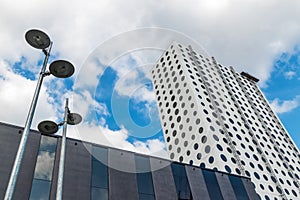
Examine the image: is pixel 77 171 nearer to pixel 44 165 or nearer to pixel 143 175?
pixel 44 165

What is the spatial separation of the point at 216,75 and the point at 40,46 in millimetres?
44830

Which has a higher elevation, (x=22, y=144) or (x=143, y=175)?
(x=143, y=175)

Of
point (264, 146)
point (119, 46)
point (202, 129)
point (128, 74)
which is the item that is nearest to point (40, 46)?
point (119, 46)

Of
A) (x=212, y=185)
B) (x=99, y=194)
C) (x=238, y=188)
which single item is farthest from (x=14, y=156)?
(x=238, y=188)

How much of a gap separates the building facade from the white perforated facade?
12.0 meters

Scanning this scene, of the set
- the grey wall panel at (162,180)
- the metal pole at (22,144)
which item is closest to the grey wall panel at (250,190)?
the grey wall panel at (162,180)

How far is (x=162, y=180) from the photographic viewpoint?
16.4 m

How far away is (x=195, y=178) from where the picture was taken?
1808 centimetres

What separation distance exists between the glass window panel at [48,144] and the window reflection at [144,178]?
17.8 feet

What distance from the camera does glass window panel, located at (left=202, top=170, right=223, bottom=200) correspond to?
17.8m

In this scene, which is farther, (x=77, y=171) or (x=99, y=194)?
(x=77, y=171)

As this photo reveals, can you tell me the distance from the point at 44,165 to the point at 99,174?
10.0ft

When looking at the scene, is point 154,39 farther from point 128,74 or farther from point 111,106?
point 111,106

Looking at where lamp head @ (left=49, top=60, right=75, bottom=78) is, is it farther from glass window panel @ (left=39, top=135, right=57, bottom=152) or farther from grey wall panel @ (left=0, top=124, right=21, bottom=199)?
glass window panel @ (left=39, top=135, right=57, bottom=152)
